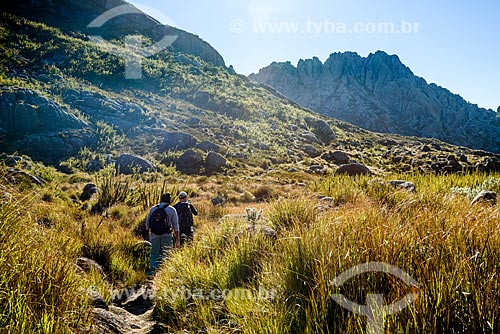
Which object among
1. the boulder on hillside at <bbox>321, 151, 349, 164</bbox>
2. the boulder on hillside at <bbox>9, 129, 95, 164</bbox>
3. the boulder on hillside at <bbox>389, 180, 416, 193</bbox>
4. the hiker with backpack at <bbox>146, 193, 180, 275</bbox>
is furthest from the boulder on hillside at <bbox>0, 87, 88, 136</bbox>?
the boulder on hillside at <bbox>389, 180, 416, 193</bbox>

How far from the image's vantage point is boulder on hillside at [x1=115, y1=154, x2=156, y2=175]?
94.1 ft

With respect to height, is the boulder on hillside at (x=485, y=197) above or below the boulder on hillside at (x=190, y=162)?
above

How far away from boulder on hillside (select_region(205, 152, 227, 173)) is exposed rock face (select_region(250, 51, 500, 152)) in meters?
104

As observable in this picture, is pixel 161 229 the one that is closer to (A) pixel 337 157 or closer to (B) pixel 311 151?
(A) pixel 337 157

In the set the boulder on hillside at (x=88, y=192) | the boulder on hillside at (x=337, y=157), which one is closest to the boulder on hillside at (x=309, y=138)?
the boulder on hillside at (x=337, y=157)

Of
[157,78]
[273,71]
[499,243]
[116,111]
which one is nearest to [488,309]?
[499,243]

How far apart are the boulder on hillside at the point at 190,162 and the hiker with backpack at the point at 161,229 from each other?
83.2ft

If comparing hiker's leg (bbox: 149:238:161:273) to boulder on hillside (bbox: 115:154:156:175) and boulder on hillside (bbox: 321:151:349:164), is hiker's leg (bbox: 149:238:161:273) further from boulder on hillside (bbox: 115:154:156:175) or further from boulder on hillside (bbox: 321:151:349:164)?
boulder on hillside (bbox: 321:151:349:164)

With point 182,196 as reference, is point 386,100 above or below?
above

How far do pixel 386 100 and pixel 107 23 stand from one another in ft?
380

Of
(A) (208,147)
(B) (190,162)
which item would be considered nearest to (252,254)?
(B) (190,162)

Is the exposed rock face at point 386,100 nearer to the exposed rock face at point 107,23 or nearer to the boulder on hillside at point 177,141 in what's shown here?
the exposed rock face at point 107,23

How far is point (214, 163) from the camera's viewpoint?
113 ft

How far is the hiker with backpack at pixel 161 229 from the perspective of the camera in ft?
25.1
